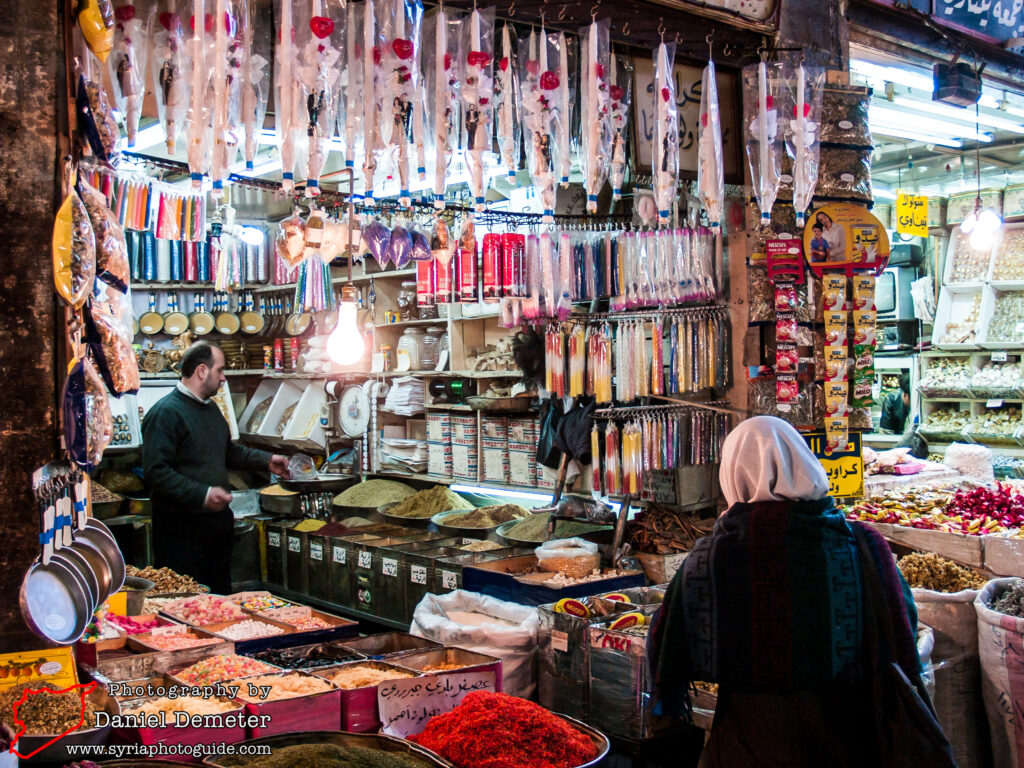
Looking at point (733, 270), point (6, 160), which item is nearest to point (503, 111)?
point (733, 270)

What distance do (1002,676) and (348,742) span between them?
96.0 inches

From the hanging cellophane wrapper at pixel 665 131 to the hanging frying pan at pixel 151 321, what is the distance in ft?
18.0

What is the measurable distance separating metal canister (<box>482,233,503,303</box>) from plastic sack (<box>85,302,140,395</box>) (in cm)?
226

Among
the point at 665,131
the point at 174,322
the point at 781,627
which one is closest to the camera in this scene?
the point at 781,627

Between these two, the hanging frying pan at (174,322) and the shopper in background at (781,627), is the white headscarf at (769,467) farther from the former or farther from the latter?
the hanging frying pan at (174,322)

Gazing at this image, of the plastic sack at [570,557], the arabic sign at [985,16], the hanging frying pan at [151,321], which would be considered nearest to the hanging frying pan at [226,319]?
the hanging frying pan at [151,321]

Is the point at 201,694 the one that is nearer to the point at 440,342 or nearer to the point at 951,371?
the point at 440,342

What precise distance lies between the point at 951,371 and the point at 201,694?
7.93m

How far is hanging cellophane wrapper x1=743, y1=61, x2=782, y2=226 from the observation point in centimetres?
388

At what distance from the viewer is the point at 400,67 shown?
305 centimetres

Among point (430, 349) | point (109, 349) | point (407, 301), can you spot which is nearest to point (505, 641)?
point (109, 349)

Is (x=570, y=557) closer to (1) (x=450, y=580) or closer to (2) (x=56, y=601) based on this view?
(1) (x=450, y=580)

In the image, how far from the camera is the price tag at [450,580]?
14.5ft

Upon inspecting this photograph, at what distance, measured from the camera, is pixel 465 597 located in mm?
3881
